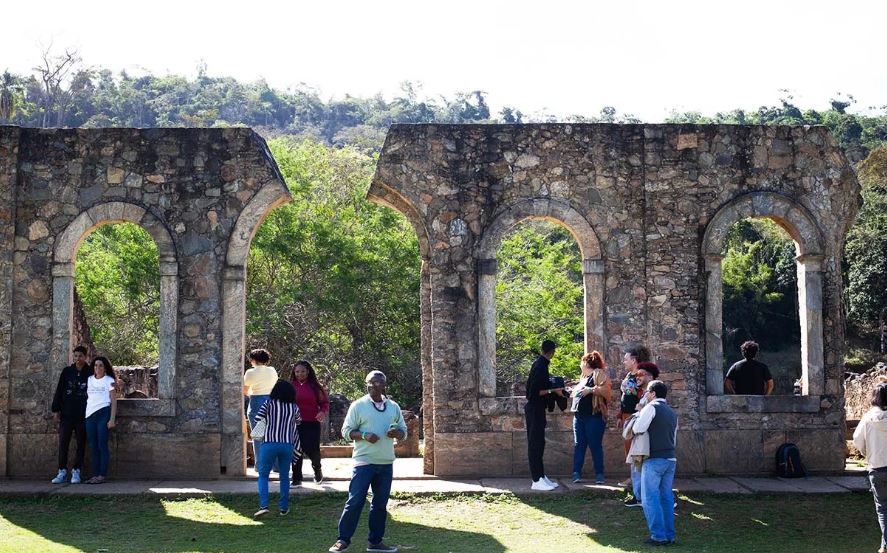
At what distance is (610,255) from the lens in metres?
11.8

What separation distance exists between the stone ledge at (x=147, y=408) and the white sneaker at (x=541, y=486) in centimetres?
418

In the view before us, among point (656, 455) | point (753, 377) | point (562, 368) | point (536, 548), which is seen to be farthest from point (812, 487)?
point (562, 368)

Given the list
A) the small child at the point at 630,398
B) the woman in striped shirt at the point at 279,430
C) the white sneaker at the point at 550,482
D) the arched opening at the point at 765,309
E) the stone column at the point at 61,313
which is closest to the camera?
the woman in striped shirt at the point at 279,430

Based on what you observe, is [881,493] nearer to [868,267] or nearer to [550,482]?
[550,482]

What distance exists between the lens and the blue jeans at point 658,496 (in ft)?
27.5

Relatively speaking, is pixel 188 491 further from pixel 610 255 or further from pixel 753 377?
pixel 753 377

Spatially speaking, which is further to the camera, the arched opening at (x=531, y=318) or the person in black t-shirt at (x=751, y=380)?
the arched opening at (x=531, y=318)

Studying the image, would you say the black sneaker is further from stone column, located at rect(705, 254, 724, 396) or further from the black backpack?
the black backpack

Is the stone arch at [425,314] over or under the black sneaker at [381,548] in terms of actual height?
over

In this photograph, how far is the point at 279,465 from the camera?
9.30 m

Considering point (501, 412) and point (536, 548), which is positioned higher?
point (501, 412)

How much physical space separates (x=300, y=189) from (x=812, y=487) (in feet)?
44.0

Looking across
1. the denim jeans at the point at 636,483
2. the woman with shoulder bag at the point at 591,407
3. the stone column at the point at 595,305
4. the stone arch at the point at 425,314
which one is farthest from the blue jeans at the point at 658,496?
the stone arch at the point at 425,314

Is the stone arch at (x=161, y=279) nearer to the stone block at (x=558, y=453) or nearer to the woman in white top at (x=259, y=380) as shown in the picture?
the woman in white top at (x=259, y=380)
